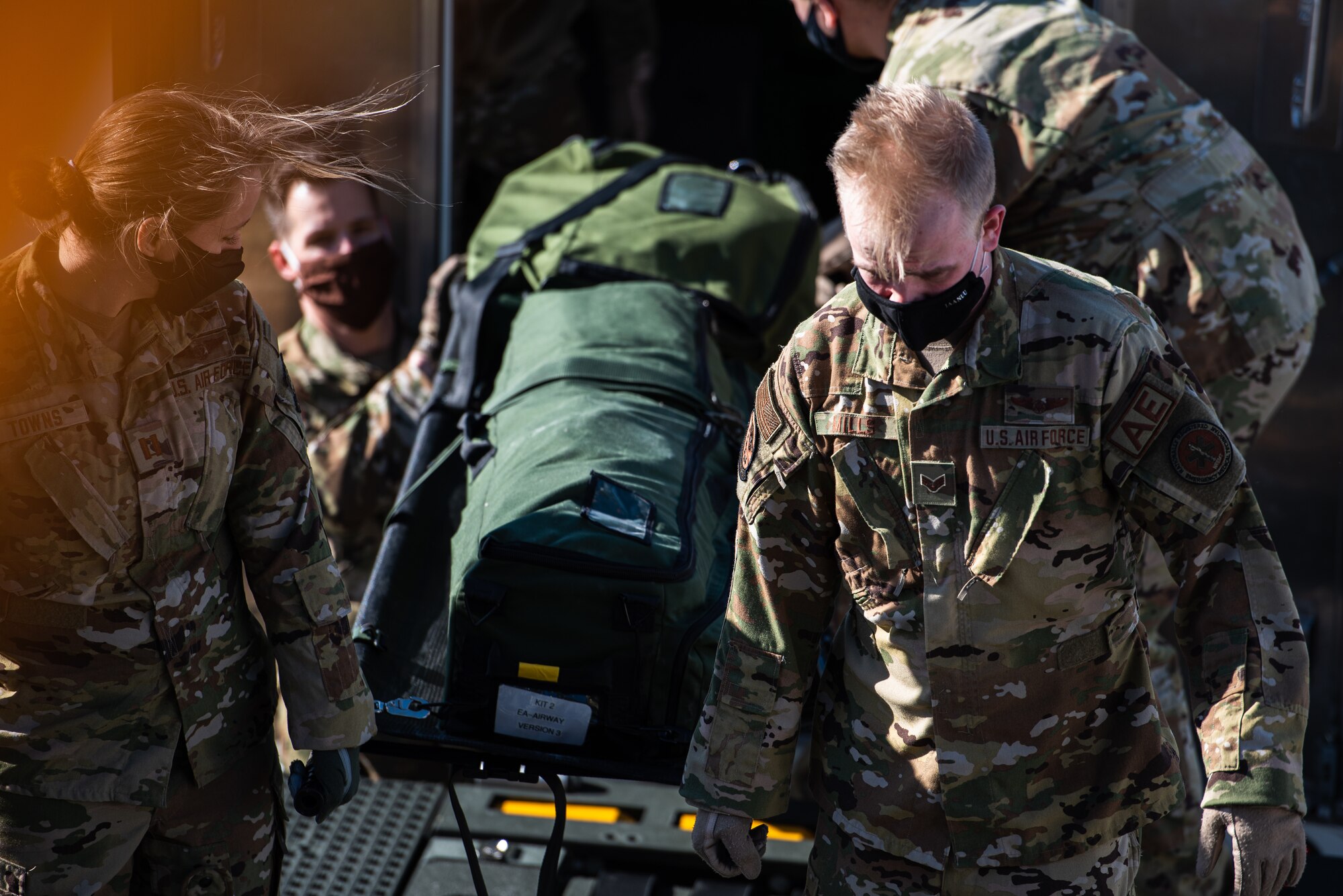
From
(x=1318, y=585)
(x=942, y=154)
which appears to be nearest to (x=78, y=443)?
(x=942, y=154)

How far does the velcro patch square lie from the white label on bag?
837 millimetres

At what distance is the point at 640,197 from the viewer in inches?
119

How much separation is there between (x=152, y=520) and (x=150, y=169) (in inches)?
17.8

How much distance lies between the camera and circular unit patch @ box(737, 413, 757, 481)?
1.75 m

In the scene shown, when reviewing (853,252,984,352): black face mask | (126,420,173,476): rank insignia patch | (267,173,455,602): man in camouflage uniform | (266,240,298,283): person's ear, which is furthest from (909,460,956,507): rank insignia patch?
(266,240,298,283): person's ear

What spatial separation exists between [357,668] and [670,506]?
55 cm

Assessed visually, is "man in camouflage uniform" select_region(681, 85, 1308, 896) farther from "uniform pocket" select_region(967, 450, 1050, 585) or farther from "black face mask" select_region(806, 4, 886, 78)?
"black face mask" select_region(806, 4, 886, 78)

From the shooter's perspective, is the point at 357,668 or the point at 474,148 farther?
the point at 474,148

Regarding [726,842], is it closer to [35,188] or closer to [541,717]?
[541,717]

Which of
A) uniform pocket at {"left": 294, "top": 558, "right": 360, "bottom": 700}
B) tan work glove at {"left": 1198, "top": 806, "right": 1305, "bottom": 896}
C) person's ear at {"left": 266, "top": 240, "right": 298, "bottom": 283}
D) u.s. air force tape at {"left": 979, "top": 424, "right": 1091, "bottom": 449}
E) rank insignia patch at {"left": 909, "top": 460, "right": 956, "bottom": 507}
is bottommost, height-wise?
person's ear at {"left": 266, "top": 240, "right": 298, "bottom": 283}

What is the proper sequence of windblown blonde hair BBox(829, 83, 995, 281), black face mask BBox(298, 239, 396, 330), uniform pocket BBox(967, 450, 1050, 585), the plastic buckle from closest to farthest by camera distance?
windblown blonde hair BBox(829, 83, 995, 281) < uniform pocket BBox(967, 450, 1050, 585) < the plastic buckle < black face mask BBox(298, 239, 396, 330)

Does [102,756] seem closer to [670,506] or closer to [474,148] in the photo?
[670,506]

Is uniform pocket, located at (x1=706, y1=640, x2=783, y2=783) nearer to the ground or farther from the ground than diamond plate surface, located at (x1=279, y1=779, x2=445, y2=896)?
farther from the ground

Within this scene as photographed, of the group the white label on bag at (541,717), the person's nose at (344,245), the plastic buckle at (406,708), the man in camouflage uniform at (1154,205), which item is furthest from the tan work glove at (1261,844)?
the person's nose at (344,245)
